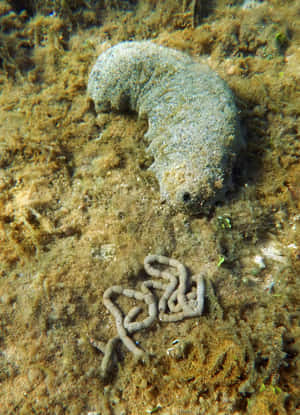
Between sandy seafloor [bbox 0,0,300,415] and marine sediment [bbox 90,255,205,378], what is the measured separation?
4.7 inches

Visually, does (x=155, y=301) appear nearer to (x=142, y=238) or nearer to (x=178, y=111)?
(x=142, y=238)

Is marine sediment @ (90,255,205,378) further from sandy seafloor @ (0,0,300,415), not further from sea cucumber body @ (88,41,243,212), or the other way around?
sea cucumber body @ (88,41,243,212)

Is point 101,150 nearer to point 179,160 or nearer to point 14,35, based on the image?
point 179,160

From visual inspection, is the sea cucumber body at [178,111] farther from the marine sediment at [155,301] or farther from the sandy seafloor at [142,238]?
the marine sediment at [155,301]

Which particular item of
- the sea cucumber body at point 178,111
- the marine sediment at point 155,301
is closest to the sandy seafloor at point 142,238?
the marine sediment at point 155,301

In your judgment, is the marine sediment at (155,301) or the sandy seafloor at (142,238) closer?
the sandy seafloor at (142,238)

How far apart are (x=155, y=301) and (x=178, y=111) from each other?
10.5ft

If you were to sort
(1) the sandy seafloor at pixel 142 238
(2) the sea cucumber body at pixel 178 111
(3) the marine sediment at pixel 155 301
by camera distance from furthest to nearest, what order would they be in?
(2) the sea cucumber body at pixel 178 111 → (3) the marine sediment at pixel 155 301 → (1) the sandy seafloor at pixel 142 238

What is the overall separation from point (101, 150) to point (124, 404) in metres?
3.98

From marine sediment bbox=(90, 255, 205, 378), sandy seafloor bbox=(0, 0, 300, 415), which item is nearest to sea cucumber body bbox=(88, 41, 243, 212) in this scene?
sandy seafloor bbox=(0, 0, 300, 415)

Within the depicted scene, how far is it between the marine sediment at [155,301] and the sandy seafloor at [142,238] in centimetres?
12

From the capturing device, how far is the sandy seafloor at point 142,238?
3.25m

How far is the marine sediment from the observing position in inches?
136

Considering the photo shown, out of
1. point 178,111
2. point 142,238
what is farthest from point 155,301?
point 178,111
